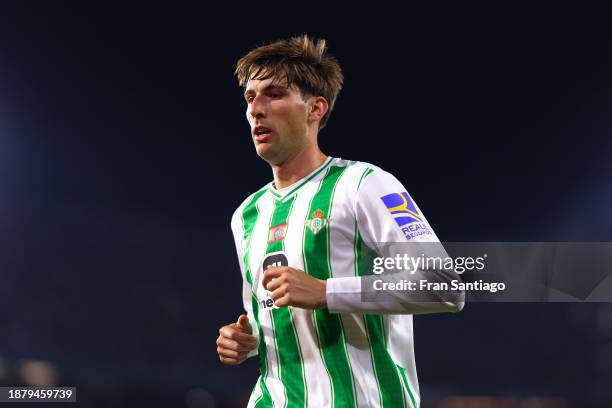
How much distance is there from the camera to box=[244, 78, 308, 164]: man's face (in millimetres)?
2447

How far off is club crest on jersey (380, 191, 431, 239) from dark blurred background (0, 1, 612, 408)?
6966 mm

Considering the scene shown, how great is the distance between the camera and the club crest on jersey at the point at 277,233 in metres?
2.32

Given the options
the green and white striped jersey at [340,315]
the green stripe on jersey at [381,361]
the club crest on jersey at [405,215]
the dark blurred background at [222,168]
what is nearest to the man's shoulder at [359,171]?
the green and white striped jersey at [340,315]

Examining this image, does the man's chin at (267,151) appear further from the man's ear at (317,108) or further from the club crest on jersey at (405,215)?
the club crest on jersey at (405,215)

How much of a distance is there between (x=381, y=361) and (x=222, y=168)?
7.83 m

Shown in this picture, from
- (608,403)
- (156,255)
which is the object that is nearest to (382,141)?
(156,255)

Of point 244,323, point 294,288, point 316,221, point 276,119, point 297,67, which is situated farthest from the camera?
point 297,67

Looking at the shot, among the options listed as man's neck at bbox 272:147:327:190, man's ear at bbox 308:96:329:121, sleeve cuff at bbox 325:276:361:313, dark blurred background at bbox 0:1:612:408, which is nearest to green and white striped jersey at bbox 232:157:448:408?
sleeve cuff at bbox 325:276:361:313

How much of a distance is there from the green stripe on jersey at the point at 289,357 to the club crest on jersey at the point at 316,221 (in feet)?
0.37

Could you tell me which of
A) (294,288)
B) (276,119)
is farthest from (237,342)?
(276,119)

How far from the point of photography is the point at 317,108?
103 inches

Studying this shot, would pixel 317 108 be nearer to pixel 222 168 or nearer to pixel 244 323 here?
pixel 244 323

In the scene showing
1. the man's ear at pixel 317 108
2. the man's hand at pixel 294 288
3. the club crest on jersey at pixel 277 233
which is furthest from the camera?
the man's ear at pixel 317 108

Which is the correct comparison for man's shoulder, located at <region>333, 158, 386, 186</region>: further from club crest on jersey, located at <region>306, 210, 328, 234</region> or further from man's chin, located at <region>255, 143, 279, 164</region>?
man's chin, located at <region>255, 143, 279, 164</region>
